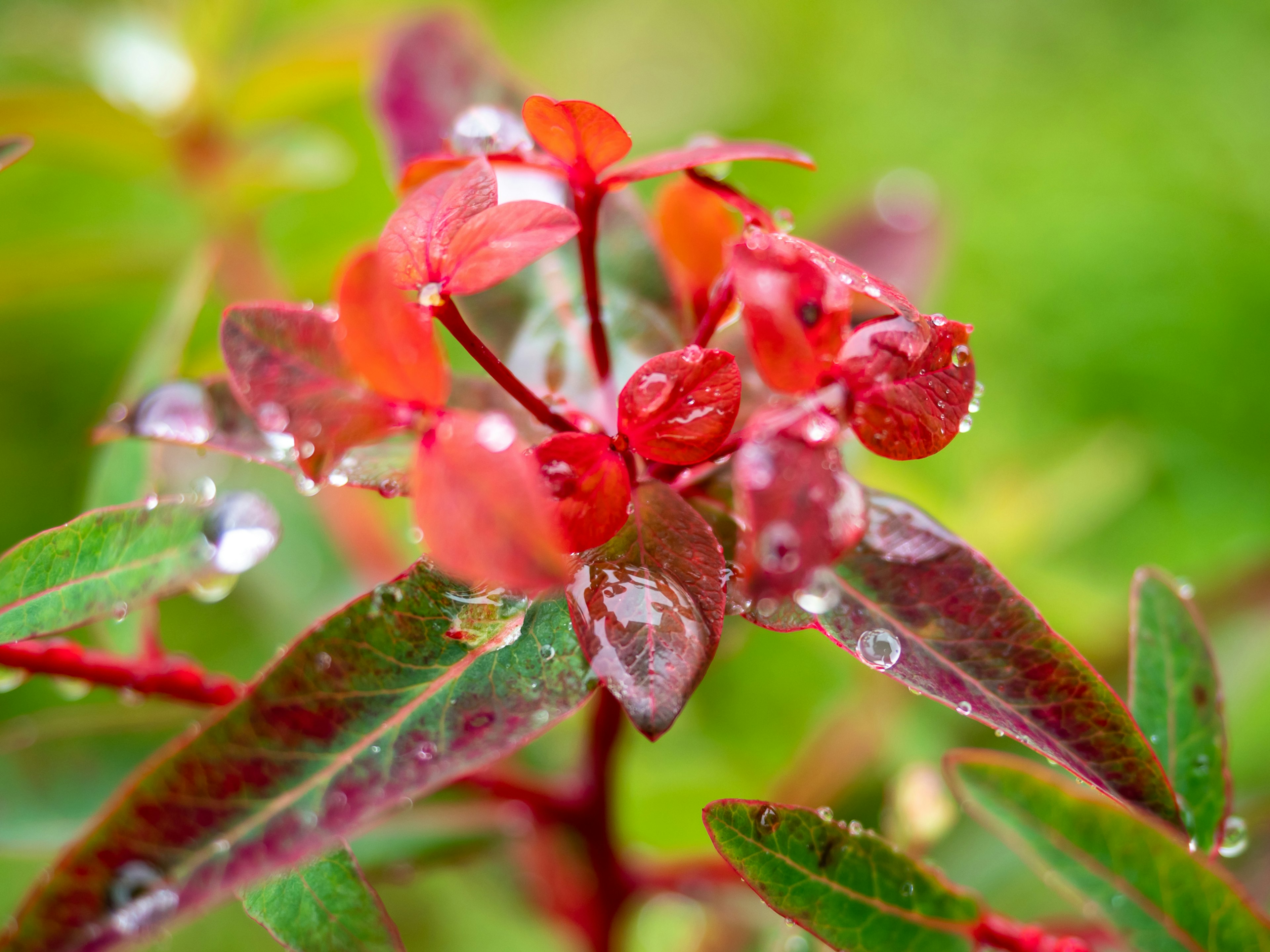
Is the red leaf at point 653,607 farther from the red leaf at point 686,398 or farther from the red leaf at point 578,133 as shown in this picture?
the red leaf at point 578,133

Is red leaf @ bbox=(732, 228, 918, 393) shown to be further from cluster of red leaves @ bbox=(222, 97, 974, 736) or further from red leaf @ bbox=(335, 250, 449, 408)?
red leaf @ bbox=(335, 250, 449, 408)

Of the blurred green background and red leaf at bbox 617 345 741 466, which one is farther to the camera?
the blurred green background

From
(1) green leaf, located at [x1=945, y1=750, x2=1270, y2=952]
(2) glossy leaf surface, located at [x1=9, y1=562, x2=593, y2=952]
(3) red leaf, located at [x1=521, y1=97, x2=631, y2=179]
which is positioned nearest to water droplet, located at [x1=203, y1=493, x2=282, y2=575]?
(2) glossy leaf surface, located at [x1=9, y1=562, x2=593, y2=952]

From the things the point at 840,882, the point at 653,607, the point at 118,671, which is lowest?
the point at 118,671

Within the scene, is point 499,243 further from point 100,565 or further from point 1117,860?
point 1117,860

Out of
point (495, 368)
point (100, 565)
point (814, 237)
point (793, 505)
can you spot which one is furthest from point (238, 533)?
point (814, 237)

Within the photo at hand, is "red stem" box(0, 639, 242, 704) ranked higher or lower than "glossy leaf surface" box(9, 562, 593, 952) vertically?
lower
